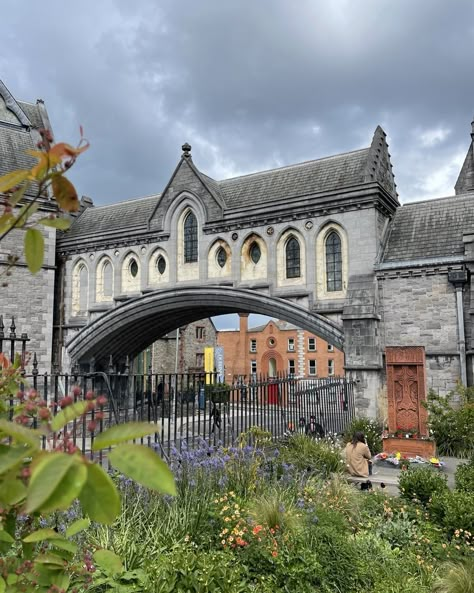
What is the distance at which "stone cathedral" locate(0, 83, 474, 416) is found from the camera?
1389cm

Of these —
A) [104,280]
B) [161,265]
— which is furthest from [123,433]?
[104,280]

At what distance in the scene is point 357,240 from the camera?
48.9ft

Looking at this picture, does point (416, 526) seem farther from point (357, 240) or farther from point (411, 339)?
point (357, 240)

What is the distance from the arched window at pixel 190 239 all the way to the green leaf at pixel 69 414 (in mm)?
17412

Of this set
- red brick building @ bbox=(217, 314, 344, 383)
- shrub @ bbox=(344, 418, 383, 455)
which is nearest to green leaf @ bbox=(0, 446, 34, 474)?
shrub @ bbox=(344, 418, 383, 455)

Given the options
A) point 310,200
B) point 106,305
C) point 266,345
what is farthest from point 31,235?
point 266,345

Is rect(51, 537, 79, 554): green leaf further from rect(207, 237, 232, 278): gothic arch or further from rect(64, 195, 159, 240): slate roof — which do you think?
rect(64, 195, 159, 240): slate roof

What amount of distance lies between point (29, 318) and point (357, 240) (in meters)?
13.3

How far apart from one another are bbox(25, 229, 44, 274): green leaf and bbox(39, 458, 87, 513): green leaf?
22.7 inches

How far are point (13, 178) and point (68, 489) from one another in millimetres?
719

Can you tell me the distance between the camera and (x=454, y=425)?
11.3m

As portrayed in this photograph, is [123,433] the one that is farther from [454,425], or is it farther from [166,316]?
[166,316]

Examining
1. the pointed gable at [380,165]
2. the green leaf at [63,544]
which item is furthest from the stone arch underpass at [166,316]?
the green leaf at [63,544]

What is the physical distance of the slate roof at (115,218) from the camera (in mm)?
20531
